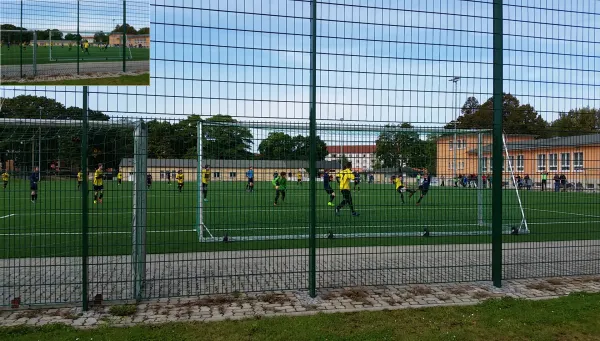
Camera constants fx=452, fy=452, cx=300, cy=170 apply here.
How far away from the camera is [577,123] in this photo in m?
7.18

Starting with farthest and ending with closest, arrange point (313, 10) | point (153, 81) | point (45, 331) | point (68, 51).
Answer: point (68, 51) → point (313, 10) → point (153, 81) → point (45, 331)

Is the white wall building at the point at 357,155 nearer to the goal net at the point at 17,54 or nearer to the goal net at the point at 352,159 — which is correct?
the goal net at the point at 352,159

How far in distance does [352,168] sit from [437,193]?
1414 millimetres

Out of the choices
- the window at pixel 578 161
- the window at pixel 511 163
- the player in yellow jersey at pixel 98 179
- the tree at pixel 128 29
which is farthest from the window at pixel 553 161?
the tree at pixel 128 29

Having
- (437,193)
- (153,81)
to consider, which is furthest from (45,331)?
(437,193)

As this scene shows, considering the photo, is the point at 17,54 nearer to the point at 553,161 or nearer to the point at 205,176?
the point at 205,176

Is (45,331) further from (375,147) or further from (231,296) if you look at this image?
(375,147)

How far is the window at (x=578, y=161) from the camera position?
7.23 meters

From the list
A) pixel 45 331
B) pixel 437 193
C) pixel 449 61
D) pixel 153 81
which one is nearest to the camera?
pixel 45 331

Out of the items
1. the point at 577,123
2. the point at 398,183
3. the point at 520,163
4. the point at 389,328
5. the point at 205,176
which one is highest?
the point at 577,123

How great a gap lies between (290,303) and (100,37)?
6.25m

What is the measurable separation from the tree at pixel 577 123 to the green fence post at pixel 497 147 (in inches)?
44.4

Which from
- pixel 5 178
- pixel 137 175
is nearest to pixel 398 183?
pixel 137 175

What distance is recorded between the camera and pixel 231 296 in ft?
19.7
